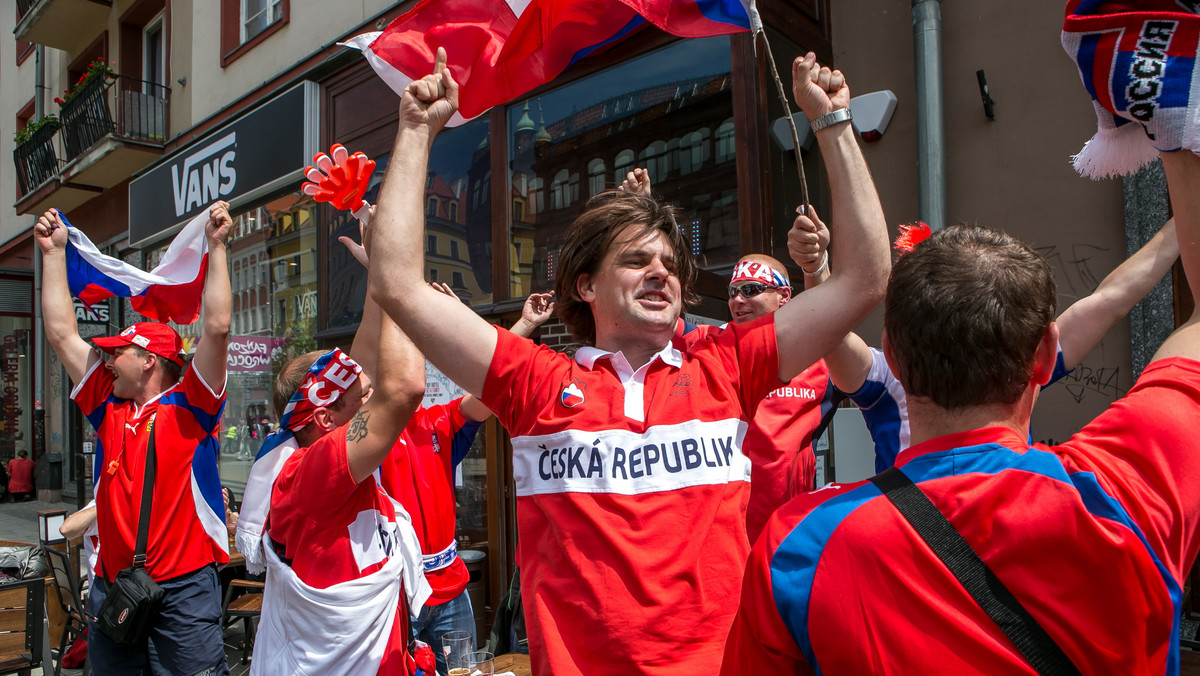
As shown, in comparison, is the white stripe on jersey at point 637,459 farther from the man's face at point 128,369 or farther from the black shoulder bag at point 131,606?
the man's face at point 128,369

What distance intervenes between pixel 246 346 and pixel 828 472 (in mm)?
7590

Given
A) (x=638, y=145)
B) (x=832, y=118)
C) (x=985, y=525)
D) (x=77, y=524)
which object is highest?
(x=638, y=145)

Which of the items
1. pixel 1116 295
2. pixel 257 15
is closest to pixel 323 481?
pixel 1116 295

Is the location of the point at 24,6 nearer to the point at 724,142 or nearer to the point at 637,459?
the point at 724,142

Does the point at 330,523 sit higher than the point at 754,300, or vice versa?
the point at 754,300

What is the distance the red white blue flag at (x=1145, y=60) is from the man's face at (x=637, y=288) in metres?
0.95

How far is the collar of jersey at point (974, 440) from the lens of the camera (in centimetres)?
113

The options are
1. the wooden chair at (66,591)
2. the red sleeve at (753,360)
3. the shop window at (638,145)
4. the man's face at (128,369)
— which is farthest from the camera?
the shop window at (638,145)

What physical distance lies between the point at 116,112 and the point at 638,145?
34.8ft

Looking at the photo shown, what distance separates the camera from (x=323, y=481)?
91.4 inches

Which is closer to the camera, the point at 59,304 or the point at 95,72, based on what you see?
the point at 59,304

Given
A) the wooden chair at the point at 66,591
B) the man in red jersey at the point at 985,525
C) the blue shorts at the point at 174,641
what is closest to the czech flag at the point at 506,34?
the man in red jersey at the point at 985,525

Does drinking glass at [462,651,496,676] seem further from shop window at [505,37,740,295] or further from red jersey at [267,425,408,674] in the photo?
shop window at [505,37,740,295]

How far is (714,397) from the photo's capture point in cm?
186
